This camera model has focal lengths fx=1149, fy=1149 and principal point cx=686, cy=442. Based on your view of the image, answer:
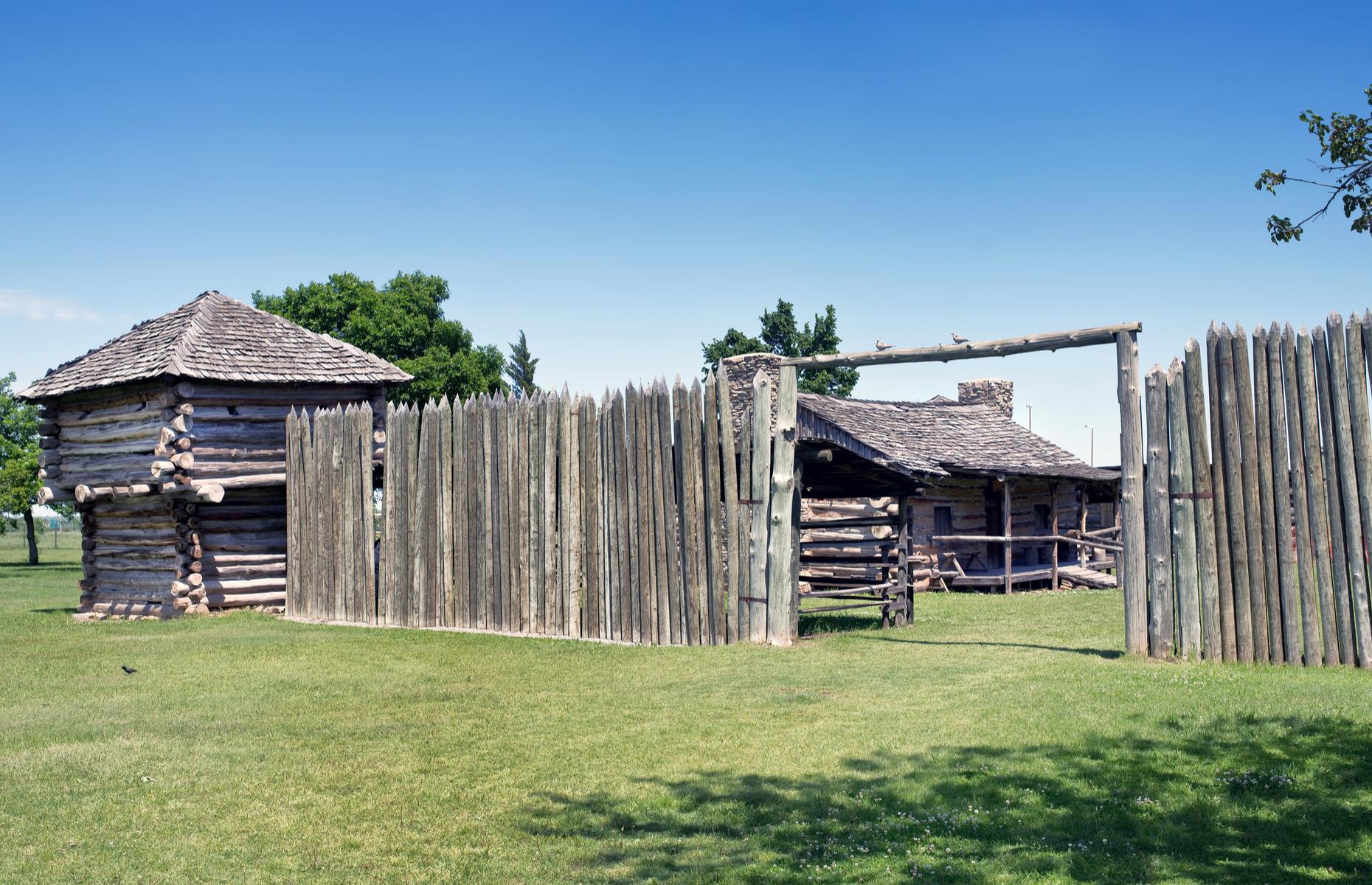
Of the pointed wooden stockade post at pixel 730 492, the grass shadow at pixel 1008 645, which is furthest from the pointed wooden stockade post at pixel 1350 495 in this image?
the pointed wooden stockade post at pixel 730 492

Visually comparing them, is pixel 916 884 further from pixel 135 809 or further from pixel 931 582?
pixel 931 582

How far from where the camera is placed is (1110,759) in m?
7.18

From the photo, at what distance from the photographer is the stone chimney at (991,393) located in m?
33.0

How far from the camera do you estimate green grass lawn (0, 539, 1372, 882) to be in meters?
5.63

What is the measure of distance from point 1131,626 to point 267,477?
1277cm

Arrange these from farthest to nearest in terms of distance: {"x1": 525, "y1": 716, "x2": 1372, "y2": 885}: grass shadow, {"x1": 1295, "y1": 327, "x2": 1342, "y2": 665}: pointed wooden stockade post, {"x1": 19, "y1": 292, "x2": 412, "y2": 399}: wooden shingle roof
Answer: {"x1": 19, "y1": 292, "x2": 412, "y2": 399}: wooden shingle roof, {"x1": 1295, "y1": 327, "x2": 1342, "y2": 665}: pointed wooden stockade post, {"x1": 525, "y1": 716, "x2": 1372, "y2": 885}: grass shadow

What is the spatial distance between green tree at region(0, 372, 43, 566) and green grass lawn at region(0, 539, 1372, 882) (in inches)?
1249

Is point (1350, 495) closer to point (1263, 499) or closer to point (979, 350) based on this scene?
point (1263, 499)

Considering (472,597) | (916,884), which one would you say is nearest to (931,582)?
(472,597)

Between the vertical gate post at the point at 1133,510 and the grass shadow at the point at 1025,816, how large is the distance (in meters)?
3.43

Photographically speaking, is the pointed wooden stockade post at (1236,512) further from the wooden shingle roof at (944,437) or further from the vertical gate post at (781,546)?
the wooden shingle roof at (944,437)

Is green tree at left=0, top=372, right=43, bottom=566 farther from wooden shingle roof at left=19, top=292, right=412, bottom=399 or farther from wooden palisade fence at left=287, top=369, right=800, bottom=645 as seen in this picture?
wooden palisade fence at left=287, top=369, right=800, bottom=645

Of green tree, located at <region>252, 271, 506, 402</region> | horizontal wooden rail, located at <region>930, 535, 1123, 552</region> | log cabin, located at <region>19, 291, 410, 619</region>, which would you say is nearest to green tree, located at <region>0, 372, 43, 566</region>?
green tree, located at <region>252, 271, 506, 402</region>

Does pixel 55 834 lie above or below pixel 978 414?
below
